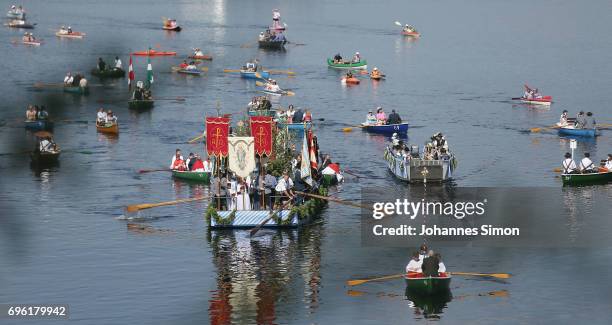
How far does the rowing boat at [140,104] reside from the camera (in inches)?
5187

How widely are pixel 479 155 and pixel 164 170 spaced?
29.8m

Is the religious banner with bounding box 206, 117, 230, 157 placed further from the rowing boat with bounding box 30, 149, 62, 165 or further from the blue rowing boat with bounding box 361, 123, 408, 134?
the blue rowing boat with bounding box 361, 123, 408, 134

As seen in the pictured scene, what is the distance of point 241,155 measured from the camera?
75000 mm

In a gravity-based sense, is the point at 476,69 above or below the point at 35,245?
above

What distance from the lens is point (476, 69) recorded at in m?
187

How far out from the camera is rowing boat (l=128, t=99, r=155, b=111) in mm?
131750

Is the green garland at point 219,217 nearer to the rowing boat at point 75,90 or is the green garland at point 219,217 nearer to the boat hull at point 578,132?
the boat hull at point 578,132

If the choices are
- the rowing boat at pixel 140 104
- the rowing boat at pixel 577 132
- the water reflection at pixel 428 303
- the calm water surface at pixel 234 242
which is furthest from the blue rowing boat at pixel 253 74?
the water reflection at pixel 428 303

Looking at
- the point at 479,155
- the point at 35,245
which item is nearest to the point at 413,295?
the point at 35,245

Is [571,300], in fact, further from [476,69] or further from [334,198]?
[476,69]

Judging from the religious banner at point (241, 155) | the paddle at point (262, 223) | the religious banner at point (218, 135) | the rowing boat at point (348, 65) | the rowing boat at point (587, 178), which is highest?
the rowing boat at point (348, 65)

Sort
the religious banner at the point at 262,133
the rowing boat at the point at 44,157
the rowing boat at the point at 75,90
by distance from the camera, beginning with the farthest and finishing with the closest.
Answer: the rowing boat at the point at 75,90 < the rowing boat at the point at 44,157 < the religious banner at the point at 262,133

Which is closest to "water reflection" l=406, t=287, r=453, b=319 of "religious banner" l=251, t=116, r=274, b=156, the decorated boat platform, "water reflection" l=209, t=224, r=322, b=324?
"water reflection" l=209, t=224, r=322, b=324

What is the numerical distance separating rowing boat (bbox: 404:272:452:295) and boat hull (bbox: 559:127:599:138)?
182 ft
